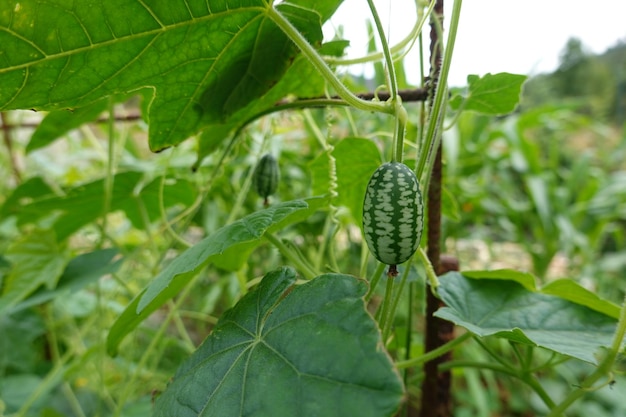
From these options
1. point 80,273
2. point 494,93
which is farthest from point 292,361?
point 80,273

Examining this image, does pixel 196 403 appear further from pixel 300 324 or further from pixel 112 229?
pixel 112 229

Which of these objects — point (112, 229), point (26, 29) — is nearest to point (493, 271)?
point (26, 29)

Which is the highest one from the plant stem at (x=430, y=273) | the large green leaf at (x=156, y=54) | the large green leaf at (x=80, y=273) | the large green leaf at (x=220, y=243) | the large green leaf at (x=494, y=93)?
the large green leaf at (x=156, y=54)

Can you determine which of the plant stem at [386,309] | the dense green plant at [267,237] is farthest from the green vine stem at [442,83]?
the plant stem at [386,309]

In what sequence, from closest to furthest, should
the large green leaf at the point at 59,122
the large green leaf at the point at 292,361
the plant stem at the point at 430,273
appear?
the large green leaf at the point at 292,361
the plant stem at the point at 430,273
the large green leaf at the point at 59,122

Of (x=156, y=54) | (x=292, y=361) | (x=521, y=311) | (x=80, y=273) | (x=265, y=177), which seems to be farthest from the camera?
(x=80, y=273)

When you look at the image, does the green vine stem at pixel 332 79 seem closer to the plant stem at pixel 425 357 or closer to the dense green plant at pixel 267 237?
the dense green plant at pixel 267 237

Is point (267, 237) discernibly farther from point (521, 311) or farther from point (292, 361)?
point (521, 311)

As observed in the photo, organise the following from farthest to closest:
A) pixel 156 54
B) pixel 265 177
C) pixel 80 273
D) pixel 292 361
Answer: pixel 80 273, pixel 265 177, pixel 156 54, pixel 292 361
